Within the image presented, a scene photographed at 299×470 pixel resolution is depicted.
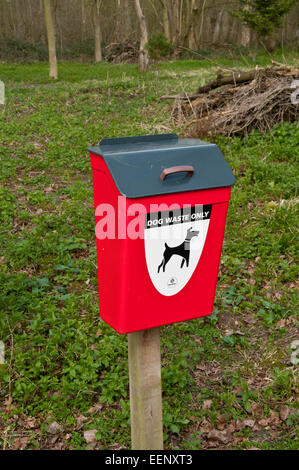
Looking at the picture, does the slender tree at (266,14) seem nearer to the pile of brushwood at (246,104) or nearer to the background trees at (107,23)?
the background trees at (107,23)

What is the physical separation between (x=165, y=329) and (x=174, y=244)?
2.23 metres

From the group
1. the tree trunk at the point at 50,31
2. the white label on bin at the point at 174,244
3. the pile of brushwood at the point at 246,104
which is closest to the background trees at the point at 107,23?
the tree trunk at the point at 50,31

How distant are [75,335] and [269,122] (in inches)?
207

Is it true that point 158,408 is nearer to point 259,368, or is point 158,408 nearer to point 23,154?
point 259,368

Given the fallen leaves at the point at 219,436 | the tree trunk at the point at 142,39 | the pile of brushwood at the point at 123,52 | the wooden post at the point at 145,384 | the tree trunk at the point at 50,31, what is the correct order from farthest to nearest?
the pile of brushwood at the point at 123,52
the tree trunk at the point at 142,39
the tree trunk at the point at 50,31
the fallen leaves at the point at 219,436
the wooden post at the point at 145,384

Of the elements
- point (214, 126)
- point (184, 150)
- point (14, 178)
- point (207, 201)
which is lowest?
point (14, 178)

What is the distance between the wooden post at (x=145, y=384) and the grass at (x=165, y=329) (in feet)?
2.79

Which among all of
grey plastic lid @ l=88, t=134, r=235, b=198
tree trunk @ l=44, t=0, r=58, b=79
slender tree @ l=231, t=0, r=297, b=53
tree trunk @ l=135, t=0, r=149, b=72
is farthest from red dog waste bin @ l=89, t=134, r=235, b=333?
slender tree @ l=231, t=0, r=297, b=53

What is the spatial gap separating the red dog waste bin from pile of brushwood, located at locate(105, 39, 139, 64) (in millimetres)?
24806

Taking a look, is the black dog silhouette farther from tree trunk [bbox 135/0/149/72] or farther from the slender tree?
the slender tree

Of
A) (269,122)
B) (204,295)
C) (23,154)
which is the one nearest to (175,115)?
(269,122)

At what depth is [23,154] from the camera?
833cm

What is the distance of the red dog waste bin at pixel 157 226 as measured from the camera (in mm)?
1998

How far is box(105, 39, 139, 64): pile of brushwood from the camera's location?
25.8 meters
